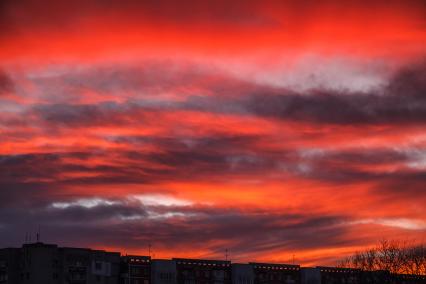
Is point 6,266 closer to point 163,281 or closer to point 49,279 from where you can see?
point 49,279

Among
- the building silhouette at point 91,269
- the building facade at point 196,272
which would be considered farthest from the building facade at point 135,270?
the building facade at point 196,272

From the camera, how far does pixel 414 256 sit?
17275cm

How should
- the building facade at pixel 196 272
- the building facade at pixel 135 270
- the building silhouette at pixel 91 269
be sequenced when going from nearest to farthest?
the building silhouette at pixel 91 269 < the building facade at pixel 135 270 < the building facade at pixel 196 272

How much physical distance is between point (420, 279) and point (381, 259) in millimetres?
9944

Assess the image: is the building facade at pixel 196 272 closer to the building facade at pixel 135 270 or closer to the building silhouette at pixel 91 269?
the building silhouette at pixel 91 269

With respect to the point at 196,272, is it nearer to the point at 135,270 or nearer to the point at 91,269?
the point at 135,270

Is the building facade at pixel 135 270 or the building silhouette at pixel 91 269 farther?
the building facade at pixel 135 270

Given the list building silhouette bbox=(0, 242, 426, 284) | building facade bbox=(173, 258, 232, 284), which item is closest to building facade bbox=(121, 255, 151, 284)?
building silhouette bbox=(0, 242, 426, 284)

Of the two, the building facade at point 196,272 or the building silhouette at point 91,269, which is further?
the building facade at point 196,272

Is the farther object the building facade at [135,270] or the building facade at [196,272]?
the building facade at [196,272]

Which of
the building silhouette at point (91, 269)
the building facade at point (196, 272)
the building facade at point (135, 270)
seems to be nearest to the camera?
the building silhouette at point (91, 269)

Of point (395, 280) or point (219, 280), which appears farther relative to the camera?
point (219, 280)

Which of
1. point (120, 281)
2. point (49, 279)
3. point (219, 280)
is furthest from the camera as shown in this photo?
point (219, 280)

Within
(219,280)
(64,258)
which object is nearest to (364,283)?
(219,280)
